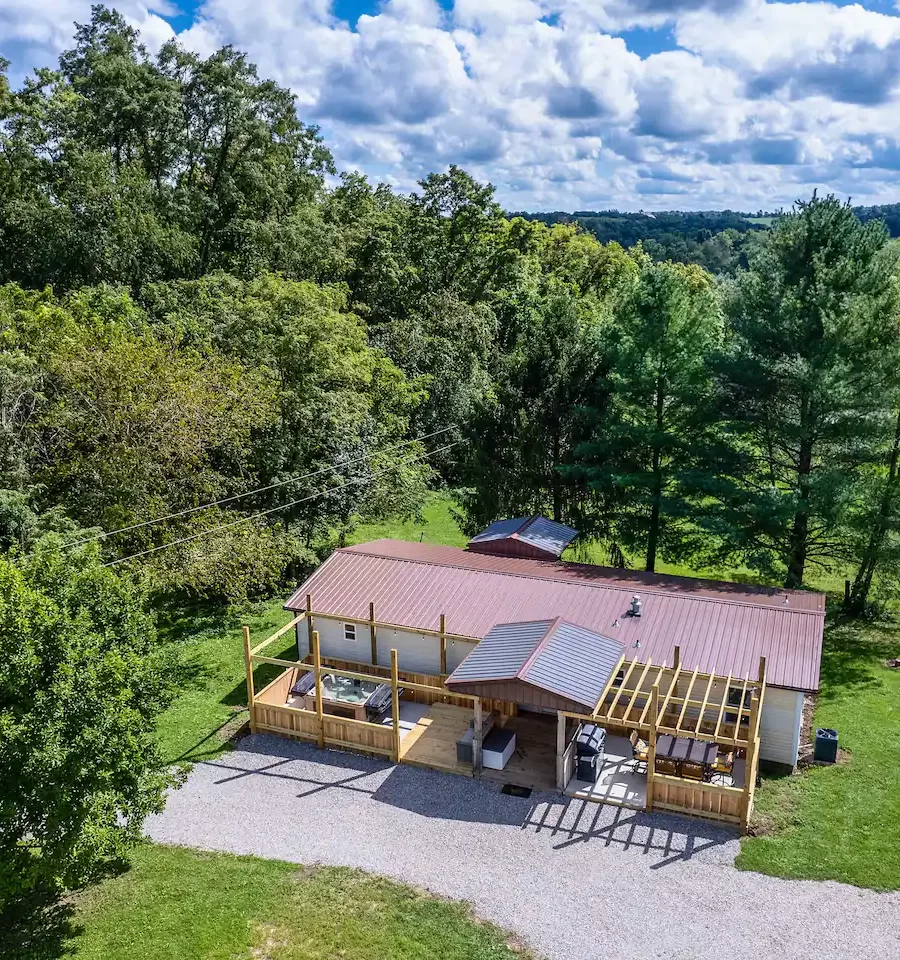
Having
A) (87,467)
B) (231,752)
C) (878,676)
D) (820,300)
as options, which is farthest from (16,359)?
(878,676)

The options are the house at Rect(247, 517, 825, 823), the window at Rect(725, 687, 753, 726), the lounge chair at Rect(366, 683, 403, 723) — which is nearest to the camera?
the house at Rect(247, 517, 825, 823)

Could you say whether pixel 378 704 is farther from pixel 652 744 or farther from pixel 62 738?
pixel 62 738

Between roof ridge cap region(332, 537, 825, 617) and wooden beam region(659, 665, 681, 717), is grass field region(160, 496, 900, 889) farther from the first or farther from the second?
roof ridge cap region(332, 537, 825, 617)

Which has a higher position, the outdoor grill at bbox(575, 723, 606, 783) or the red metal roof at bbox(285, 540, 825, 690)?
the red metal roof at bbox(285, 540, 825, 690)

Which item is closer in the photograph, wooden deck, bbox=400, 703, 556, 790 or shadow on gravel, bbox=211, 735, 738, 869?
shadow on gravel, bbox=211, 735, 738, 869

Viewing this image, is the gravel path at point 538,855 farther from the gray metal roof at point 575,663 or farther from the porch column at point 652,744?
the gray metal roof at point 575,663

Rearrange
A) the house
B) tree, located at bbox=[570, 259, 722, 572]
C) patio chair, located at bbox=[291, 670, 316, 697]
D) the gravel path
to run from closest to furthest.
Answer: the gravel path
the house
patio chair, located at bbox=[291, 670, 316, 697]
tree, located at bbox=[570, 259, 722, 572]

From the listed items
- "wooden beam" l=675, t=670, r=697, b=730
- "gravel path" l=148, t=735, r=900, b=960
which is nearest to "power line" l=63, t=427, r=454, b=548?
"gravel path" l=148, t=735, r=900, b=960
